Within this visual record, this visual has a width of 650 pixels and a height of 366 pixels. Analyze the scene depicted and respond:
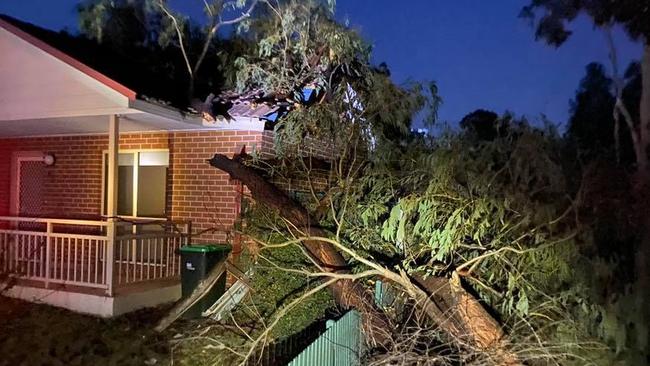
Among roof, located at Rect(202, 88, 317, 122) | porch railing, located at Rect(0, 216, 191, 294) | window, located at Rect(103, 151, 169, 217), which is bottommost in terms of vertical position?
porch railing, located at Rect(0, 216, 191, 294)

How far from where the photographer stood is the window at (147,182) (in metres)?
10.1

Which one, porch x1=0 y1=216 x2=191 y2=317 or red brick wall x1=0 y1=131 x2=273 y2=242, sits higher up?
red brick wall x1=0 y1=131 x2=273 y2=242

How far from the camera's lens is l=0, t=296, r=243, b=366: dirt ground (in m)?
6.17

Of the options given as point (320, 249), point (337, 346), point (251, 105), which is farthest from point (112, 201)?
point (337, 346)

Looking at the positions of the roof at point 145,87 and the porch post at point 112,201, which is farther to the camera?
the roof at point 145,87

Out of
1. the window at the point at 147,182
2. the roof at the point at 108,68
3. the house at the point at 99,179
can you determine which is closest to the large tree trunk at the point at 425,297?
the house at the point at 99,179

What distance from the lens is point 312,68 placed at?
410 inches

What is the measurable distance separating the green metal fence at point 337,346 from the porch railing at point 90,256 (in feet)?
11.6

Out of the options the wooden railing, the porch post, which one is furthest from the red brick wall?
the porch post

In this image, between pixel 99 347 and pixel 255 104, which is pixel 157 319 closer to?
pixel 99 347

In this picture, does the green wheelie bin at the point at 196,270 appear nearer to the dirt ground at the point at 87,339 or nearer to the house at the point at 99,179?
the dirt ground at the point at 87,339

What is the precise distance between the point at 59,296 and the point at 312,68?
5714 millimetres

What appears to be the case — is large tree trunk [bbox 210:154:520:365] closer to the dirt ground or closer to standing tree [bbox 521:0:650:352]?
the dirt ground

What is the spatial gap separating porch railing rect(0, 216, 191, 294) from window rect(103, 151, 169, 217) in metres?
0.73
